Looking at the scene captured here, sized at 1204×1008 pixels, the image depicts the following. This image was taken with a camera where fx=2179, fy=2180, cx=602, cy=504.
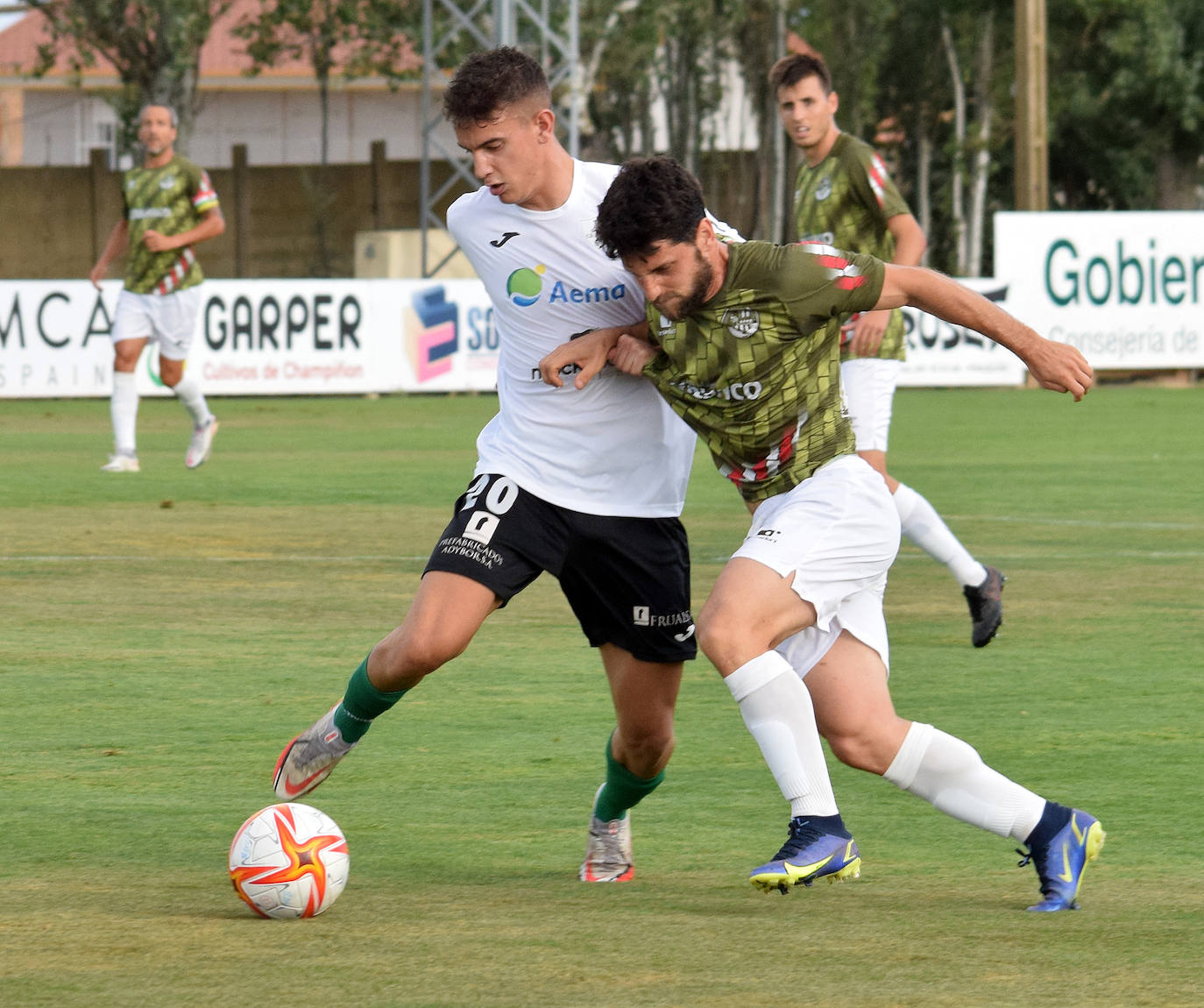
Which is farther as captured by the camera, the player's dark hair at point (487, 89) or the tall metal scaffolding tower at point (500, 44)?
the tall metal scaffolding tower at point (500, 44)

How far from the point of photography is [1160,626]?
887 centimetres

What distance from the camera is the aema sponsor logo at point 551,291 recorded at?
5324 mm

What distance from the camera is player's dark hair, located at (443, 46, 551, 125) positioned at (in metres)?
5.16

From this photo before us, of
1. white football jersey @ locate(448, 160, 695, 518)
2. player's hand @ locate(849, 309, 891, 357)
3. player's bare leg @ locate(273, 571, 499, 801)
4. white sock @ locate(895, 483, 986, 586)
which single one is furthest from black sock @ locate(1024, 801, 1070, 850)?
player's hand @ locate(849, 309, 891, 357)

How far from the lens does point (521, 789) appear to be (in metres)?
6.03

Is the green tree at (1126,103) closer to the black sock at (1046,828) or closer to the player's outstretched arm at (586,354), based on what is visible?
the player's outstretched arm at (586,354)

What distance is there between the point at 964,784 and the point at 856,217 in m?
4.82

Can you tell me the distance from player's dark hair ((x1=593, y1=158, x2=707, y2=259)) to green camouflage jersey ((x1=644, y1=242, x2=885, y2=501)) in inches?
7.9

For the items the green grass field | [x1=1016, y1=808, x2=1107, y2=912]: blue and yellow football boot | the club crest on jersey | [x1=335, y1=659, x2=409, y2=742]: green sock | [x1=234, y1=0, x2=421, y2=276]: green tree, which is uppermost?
[x1=234, y1=0, x2=421, y2=276]: green tree

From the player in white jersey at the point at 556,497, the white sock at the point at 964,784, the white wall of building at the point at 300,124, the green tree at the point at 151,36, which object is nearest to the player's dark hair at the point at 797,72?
the player in white jersey at the point at 556,497

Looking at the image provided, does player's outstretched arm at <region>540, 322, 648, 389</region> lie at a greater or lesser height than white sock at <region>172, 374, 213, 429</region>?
greater

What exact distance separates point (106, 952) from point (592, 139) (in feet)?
133

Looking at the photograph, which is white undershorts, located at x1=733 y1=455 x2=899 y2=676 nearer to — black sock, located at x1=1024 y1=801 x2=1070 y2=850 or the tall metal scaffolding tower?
black sock, located at x1=1024 y1=801 x2=1070 y2=850

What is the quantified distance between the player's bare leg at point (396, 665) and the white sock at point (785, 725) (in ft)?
2.29
